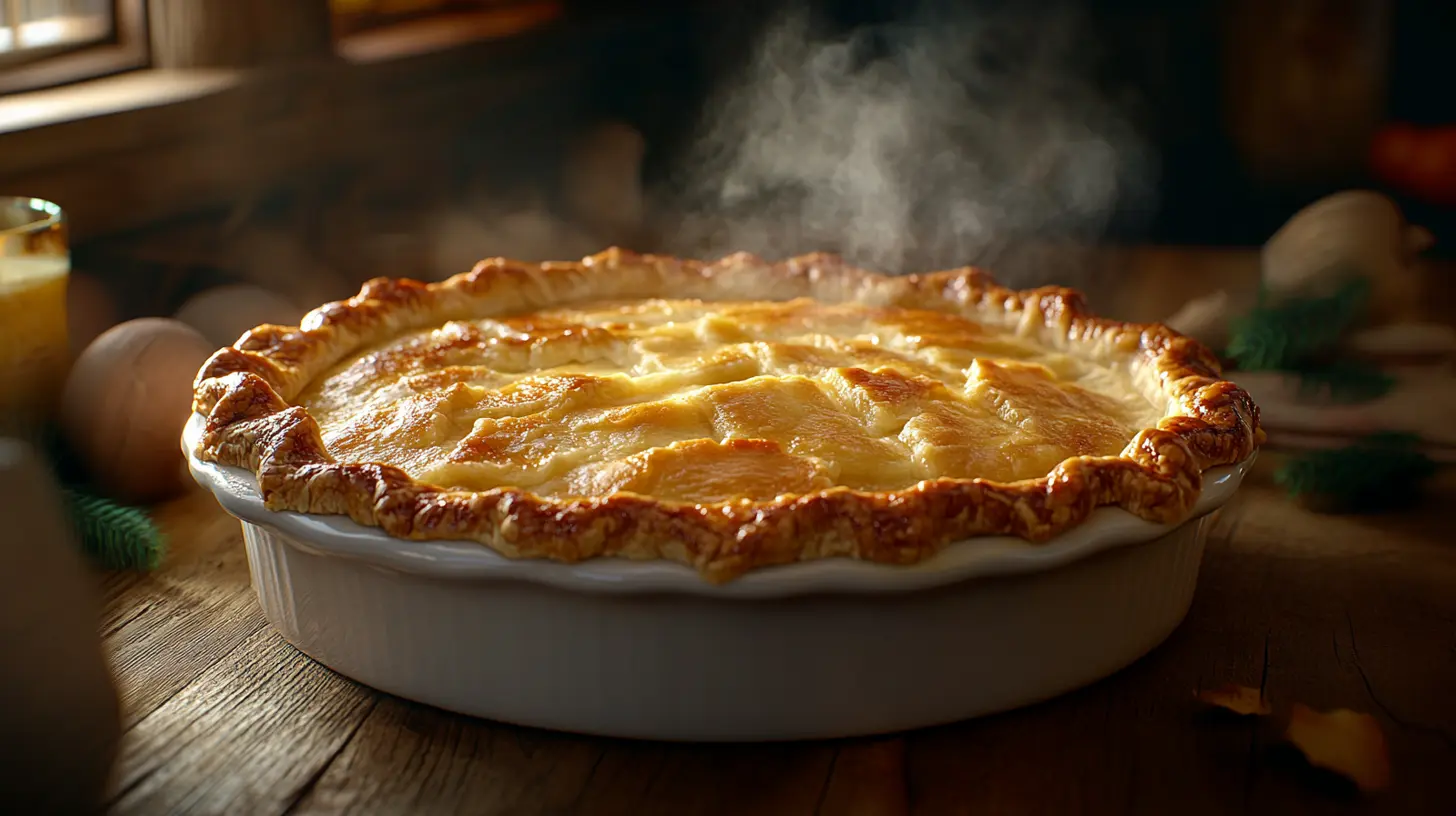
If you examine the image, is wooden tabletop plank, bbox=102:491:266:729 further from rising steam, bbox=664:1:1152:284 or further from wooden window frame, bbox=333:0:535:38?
rising steam, bbox=664:1:1152:284

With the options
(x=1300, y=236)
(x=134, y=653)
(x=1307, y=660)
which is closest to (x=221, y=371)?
(x=134, y=653)

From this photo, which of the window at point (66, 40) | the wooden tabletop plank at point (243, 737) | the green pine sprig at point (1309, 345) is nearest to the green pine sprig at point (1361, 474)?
the green pine sprig at point (1309, 345)

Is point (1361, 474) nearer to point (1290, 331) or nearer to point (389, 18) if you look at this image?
point (1290, 331)

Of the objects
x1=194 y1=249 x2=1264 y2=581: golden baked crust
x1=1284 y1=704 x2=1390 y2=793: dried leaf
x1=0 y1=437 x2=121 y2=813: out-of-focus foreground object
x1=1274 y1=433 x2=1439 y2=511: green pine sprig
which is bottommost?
x1=1284 y1=704 x2=1390 y2=793: dried leaf

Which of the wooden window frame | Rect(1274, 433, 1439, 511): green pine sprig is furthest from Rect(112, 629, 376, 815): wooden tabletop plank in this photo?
the wooden window frame

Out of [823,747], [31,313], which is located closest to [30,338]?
[31,313]

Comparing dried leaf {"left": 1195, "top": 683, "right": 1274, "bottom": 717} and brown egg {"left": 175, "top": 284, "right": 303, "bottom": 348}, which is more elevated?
brown egg {"left": 175, "top": 284, "right": 303, "bottom": 348}
